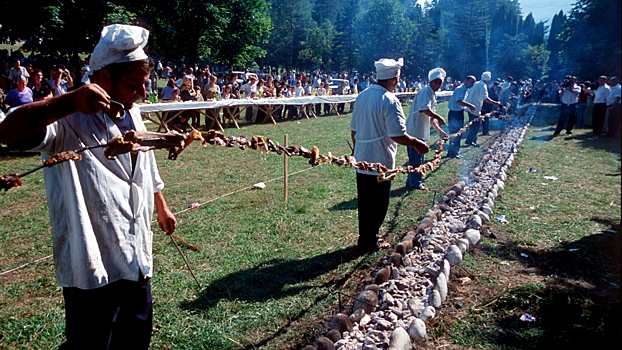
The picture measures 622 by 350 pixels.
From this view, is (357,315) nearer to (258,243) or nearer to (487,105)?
(258,243)

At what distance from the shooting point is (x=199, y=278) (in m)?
4.15

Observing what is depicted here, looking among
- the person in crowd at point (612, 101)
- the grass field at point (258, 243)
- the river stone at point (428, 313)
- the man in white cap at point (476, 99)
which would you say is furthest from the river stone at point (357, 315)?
the person in crowd at point (612, 101)

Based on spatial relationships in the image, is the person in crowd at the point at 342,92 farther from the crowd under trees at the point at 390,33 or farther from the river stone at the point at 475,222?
the river stone at the point at 475,222

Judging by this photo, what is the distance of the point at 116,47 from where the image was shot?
2.00 m

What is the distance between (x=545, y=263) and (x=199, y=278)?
152 inches

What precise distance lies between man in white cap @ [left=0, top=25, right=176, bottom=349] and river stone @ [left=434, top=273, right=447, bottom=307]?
8.55 ft

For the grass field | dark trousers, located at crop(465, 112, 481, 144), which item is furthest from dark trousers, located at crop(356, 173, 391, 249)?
dark trousers, located at crop(465, 112, 481, 144)

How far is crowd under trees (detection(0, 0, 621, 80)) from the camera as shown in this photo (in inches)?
761

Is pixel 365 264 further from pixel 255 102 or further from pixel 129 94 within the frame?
pixel 255 102

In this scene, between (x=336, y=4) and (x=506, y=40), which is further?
(x=336, y=4)

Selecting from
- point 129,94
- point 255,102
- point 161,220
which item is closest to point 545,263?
point 161,220

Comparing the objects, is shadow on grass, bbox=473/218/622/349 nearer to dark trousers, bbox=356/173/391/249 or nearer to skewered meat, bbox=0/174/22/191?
dark trousers, bbox=356/173/391/249

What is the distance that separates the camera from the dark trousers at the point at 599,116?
44.2 feet

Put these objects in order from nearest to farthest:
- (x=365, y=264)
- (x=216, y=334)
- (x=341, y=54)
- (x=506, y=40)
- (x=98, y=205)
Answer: (x=98, y=205), (x=216, y=334), (x=365, y=264), (x=506, y=40), (x=341, y=54)
